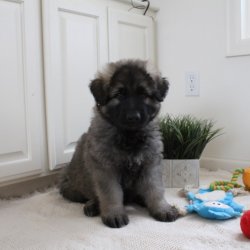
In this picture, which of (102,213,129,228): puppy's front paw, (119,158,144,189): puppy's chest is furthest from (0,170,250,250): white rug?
(119,158,144,189): puppy's chest

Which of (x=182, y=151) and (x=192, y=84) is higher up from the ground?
(x=192, y=84)

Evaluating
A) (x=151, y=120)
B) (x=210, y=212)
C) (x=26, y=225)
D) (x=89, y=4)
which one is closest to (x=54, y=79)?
(x=89, y=4)

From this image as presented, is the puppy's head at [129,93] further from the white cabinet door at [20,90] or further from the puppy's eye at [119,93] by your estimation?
the white cabinet door at [20,90]

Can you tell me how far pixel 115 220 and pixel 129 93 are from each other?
1.45ft

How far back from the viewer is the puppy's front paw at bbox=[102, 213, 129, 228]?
1250 millimetres

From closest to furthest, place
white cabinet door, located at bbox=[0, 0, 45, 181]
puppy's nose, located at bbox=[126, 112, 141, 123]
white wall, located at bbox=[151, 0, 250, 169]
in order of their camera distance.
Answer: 1. puppy's nose, located at bbox=[126, 112, 141, 123]
2. white cabinet door, located at bbox=[0, 0, 45, 181]
3. white wall, located at bbox=[151, 0, 250, 169]

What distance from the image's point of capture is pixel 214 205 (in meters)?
1.31

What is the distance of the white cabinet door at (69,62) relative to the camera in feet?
5.72

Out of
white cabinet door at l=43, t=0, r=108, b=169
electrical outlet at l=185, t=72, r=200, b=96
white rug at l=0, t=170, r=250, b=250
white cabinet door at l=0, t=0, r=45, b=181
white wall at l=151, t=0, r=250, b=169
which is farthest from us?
electrical outlet at l=185, t=72, r=200, b=96

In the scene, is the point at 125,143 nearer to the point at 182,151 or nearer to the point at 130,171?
the point at 130,171

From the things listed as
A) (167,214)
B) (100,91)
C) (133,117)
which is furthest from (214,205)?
(100,91)

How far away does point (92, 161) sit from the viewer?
1.38 meters

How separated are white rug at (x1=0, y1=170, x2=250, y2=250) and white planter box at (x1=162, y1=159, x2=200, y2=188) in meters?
0.26

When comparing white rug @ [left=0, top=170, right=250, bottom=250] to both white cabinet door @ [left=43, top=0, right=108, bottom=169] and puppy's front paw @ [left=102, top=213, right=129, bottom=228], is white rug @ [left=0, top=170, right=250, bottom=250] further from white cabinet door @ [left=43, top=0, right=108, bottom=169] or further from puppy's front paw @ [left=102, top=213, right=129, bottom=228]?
white cabinet door @ [left=43, top=0, right=108, bottom=169]
